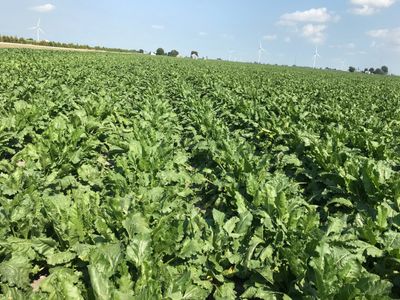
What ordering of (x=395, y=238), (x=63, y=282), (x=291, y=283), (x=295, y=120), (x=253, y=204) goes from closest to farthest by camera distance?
1. (x=63, y=282)
2. (x=291, y=283)
3. (x=395, y=238)
4. (x=253, y=204)
5. (x=295, y=120)

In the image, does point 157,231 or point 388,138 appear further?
point 388,138

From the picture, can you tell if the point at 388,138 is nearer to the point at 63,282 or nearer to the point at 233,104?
the point at 233,104

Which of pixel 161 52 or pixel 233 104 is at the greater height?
pixel 161 52

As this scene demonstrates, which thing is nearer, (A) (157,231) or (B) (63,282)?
(B) (63,282)

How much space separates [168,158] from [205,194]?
87 cm

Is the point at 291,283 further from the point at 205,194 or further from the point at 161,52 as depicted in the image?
the point at 161,52

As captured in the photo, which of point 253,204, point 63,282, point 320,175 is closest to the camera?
point 63,282

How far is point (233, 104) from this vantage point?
1184 cm

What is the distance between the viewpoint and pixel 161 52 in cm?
13150

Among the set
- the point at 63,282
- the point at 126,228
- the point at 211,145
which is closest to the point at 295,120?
the point at 211,145

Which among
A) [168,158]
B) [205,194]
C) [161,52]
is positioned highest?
[161,52]

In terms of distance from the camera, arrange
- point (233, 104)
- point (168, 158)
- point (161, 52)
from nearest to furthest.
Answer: point (168, 158) → point (233, 104) → point (161, 52)

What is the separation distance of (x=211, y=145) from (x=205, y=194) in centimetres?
128

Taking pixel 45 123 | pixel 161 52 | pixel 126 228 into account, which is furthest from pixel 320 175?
pixel 161 52
